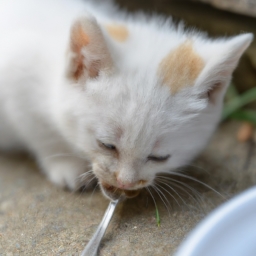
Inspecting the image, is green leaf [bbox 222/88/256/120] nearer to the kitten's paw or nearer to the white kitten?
the white kitten

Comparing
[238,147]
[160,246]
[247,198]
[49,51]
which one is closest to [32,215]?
[160,246]

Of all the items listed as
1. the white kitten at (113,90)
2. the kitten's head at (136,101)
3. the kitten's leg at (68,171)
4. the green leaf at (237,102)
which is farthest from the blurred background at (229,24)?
the kitten's leg at (68,171)

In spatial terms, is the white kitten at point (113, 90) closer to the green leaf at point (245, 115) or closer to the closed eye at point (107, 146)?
the closed eye at point (107, 146)

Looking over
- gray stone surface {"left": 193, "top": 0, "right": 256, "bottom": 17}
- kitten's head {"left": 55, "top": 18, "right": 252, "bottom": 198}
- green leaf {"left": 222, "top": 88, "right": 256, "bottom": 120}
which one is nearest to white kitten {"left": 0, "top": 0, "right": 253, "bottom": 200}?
kitten's head {"left": 55, "top": 18, "right": 252, "bottom": 198}

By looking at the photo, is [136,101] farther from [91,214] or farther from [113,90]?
[91,214]

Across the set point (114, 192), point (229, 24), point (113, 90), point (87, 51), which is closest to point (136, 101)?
point (113, 90)

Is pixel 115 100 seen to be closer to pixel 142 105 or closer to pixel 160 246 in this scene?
pixel 142 105
